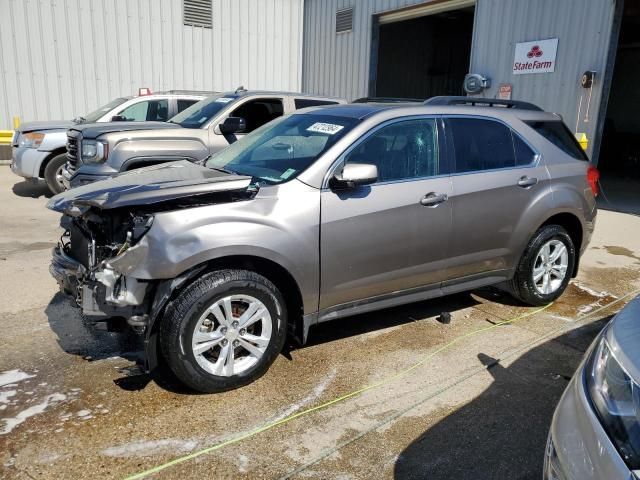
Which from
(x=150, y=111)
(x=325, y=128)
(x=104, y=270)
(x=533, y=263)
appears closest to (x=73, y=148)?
(x=150, y=111)

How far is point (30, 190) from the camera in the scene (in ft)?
33.7

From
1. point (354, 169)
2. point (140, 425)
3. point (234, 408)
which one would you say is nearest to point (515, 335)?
point (354, 169)

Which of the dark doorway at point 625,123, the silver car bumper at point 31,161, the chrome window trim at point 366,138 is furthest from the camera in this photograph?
the dark doorway at point 625,123

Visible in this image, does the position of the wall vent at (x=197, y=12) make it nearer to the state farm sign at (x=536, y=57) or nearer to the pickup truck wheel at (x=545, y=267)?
the state farm sign at (x=536, y=57)

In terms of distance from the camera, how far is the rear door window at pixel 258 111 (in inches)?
297

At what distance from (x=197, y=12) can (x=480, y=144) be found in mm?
12629

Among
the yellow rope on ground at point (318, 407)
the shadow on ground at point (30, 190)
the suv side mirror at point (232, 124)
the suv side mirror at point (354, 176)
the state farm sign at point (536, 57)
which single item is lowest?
the shadow on ground at point (30, 190)

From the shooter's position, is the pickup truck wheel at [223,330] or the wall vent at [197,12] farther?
the wall vent at [197,12]

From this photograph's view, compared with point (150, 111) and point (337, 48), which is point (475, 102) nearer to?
point (150, 111)

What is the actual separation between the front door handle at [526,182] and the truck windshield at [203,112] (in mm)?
4284

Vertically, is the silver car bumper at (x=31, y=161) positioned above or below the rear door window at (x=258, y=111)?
below

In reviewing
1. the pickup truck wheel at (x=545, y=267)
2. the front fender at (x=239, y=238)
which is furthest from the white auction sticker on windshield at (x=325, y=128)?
the pickup truck wheel at (x=545, y=267)

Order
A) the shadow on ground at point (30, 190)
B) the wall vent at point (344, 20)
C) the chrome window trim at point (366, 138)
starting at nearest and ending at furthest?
the chrome window trim at point (366, 138) < the shadow on ground at point (30, 190) < the wall vent at point (344, 20)

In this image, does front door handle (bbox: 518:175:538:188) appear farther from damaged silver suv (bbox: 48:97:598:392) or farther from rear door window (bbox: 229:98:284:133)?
rear door window (bbox: 229:98:284:133)
